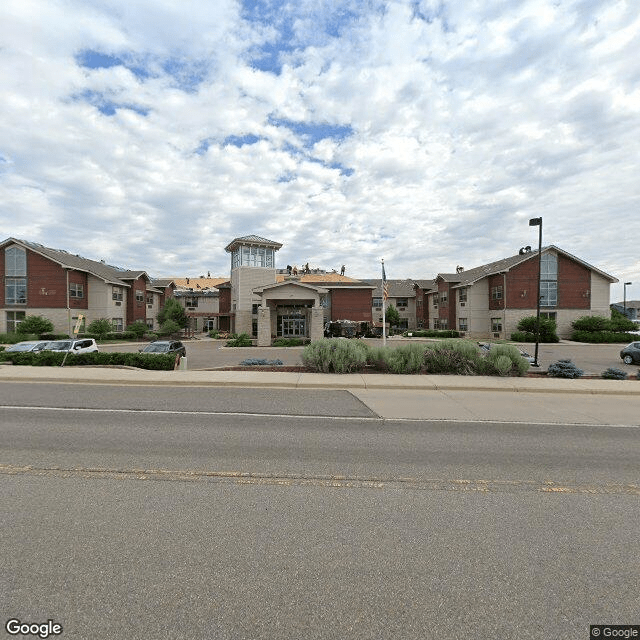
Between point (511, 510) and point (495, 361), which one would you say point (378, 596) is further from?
point (495, 361)

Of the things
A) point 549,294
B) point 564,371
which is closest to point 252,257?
point 549,294

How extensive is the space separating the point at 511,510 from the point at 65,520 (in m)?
5.07

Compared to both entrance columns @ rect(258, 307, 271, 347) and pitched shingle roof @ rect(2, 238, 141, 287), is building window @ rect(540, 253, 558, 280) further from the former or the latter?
pitched shingle roof @ rect(2, 238, 141, 287)

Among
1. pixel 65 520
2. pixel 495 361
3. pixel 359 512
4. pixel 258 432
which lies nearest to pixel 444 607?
pixel 359 512

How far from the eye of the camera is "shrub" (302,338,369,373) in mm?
16281

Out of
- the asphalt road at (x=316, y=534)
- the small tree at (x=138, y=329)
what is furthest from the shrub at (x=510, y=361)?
the small tree at (x=138, y=329)

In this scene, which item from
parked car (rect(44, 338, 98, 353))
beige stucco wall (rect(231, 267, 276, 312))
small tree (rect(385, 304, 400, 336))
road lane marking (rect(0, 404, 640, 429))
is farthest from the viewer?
small tree (rect(385, 304, 400, 336))

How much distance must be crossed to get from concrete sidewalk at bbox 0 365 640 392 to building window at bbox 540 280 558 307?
32897 mm

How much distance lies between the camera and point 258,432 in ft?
25.6

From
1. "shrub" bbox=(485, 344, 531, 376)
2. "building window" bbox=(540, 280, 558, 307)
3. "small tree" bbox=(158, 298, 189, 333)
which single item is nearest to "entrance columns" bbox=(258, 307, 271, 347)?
"small tree" bbox=(158, 298, 189, 333)

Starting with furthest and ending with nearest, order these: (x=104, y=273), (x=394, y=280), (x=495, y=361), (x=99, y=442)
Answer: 1. (x=394, y=280)
2. (x=104, y=273)
3. (x=495, y=361)
4. (x=99, y=442)

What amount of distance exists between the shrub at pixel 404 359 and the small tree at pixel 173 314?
40.7 meters

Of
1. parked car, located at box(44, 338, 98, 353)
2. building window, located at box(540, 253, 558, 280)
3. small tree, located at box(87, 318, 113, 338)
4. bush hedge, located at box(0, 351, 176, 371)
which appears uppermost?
building window, located at box(540, 253, 558, 280)

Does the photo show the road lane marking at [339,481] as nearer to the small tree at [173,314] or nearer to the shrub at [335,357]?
the shrub at [335,357]
